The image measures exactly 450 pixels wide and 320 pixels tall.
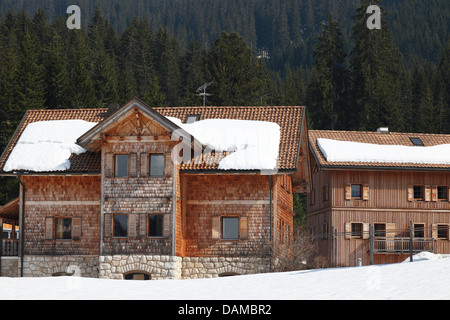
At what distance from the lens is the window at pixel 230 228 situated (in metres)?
33.1

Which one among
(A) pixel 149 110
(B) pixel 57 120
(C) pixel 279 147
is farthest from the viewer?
(B) pixel 57 120

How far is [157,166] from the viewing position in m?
32.5

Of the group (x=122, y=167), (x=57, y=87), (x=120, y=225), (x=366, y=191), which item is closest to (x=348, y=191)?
(x=366, y=191)

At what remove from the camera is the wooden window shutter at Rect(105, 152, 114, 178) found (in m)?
32.6

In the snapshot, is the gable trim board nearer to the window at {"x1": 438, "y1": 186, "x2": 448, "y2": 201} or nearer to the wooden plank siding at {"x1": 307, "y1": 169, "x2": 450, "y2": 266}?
the wooden plank siding at {"x1": 307, "y1": 169, "x2": 450, "y2": 266}

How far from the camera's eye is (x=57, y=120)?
37.5 m

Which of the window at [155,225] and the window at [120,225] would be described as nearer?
the window at [155,225]

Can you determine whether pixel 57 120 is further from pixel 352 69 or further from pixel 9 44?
pixel 9 44

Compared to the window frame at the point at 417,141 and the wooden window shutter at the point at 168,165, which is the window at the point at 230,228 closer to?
the wooden window shutter at the point at 168,165

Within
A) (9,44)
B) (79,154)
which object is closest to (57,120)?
(79,154)

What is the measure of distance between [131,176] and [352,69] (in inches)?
2240

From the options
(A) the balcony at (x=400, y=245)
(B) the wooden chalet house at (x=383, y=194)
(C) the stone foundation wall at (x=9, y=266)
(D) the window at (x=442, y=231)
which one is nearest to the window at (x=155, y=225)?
(C) the stone foundation wall at (x=9, y=266)

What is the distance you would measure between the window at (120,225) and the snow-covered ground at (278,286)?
10595mm

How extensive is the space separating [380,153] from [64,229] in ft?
62.5
